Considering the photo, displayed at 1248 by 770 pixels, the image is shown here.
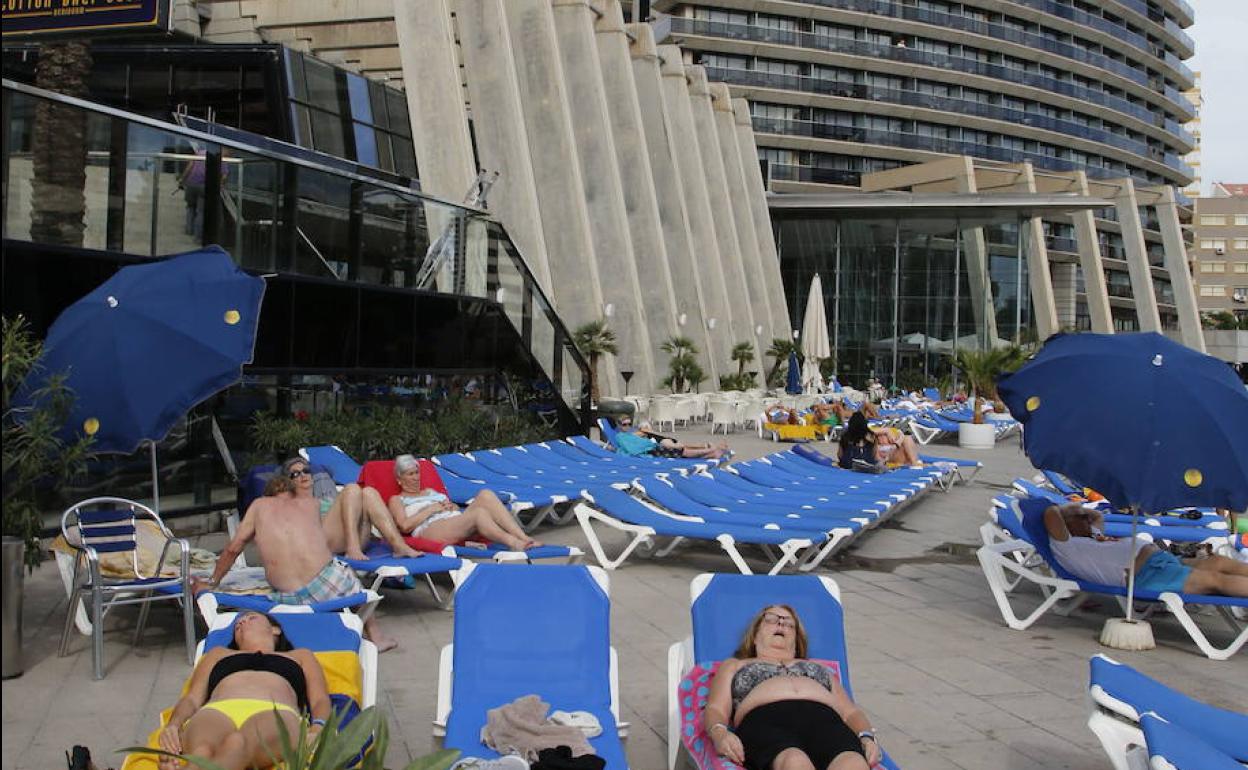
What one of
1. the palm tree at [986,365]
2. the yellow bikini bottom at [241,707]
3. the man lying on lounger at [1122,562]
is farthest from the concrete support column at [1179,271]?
the yellow bikini bottom at [241,707]

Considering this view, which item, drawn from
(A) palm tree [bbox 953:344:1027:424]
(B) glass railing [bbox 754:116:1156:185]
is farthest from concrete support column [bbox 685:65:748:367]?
(B) glass railing [bbox 754:116:1156:185]

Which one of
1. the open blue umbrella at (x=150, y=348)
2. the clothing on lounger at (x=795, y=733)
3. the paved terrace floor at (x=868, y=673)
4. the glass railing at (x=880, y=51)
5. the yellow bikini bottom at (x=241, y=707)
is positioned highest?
the glass railing at (x=880, y=51)

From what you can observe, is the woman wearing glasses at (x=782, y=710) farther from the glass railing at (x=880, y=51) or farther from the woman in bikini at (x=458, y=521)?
the glass railing at (x=880, y=51)

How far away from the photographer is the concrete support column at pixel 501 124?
81.3 feet

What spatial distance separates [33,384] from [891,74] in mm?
61112

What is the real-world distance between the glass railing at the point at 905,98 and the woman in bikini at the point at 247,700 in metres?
57.6

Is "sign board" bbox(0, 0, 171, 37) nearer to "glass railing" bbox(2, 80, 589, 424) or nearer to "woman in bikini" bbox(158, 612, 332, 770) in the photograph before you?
"glass railing" bbox(2, 80, 589, 424)

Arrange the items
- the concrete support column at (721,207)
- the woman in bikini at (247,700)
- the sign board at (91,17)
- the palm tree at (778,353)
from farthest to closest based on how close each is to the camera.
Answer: the concrete support column at (721,207), the palm tree at (778,353), the sign board at (91,17), the woman in bikini at (247,700)

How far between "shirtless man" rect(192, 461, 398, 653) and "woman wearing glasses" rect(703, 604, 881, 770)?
2410 mm

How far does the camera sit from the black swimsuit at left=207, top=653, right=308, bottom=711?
4332mm

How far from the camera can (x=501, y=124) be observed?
24.9 metres

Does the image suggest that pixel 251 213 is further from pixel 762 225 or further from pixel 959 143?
pixel 959 143

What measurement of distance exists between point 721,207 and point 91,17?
34743 mm

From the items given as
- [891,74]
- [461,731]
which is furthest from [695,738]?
[891,74]
